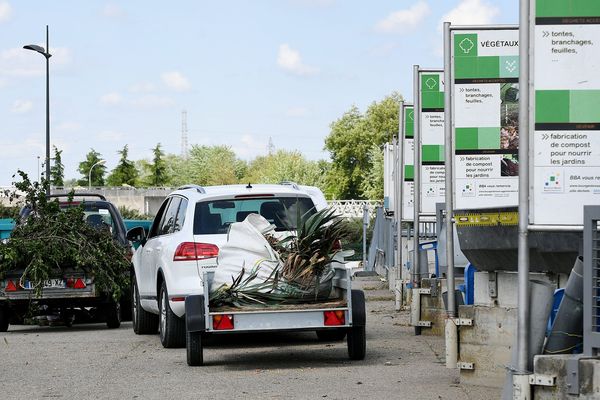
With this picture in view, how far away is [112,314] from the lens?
19484 millimetres

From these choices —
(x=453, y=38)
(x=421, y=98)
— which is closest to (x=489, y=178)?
(x=453, y=38)

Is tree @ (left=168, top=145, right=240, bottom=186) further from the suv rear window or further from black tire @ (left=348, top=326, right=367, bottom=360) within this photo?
black tire @ (left=348, top=326, right=367, bottom=360)

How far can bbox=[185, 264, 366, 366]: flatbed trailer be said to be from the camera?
12.5 metres

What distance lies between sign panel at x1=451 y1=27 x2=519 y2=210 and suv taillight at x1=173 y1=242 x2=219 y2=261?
261 cm

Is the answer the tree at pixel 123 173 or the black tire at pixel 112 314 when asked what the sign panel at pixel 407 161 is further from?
the tree at pixel 123 173

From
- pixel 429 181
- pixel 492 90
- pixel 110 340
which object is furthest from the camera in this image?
pixel 429 181

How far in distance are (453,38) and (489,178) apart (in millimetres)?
1678

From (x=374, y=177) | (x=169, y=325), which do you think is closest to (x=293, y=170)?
(x=374, y=177)

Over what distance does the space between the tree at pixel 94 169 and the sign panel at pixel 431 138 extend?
523 feet

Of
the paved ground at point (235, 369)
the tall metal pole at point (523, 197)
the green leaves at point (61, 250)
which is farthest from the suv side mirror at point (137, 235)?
the tall metal pole at point (523, 197)

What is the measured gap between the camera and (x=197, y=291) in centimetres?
1410

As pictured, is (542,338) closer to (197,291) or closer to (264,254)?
(264,254)

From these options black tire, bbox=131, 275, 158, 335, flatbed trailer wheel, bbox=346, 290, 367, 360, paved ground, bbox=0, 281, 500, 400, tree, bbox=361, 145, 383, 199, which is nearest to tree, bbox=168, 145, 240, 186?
tree, bbox=361, 145, 383, 199

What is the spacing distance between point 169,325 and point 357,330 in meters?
2.73
